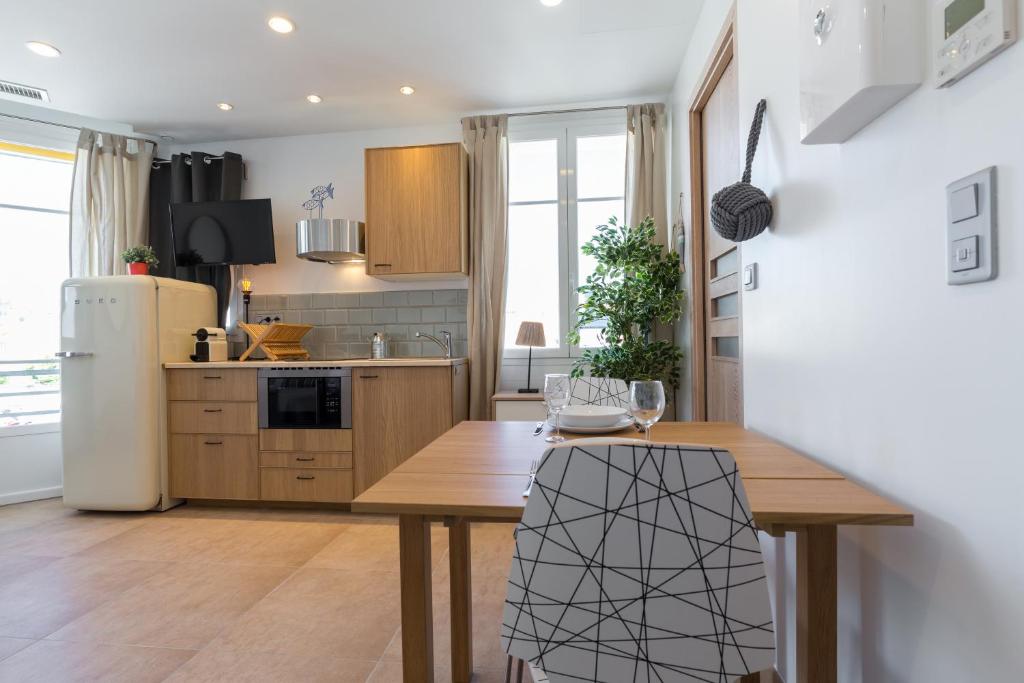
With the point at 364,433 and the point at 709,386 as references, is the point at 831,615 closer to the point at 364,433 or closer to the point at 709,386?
the point at 709,386

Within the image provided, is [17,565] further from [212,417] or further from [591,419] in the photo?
[591,419]

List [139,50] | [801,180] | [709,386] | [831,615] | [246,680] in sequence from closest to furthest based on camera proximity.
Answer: [831,615] → [801,180] → [246,680] → [709,386] → [139,50]

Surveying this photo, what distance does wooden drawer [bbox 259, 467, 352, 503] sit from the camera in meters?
3.40

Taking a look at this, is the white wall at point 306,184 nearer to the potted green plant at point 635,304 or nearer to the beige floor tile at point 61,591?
the potted green plant at point 635,304

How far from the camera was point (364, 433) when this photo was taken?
11.1 feet

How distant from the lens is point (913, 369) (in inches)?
38.1

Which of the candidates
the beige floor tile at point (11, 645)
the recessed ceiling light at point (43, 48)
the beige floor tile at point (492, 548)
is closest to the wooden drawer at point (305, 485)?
the beige floor tile at point (492, 548)

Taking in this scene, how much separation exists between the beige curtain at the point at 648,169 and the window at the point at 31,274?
4122 millimetres

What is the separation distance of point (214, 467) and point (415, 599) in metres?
2.93

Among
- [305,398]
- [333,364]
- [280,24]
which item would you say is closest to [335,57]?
[280,24]

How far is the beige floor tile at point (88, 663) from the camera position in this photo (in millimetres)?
1761

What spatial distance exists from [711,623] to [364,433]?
113 inches

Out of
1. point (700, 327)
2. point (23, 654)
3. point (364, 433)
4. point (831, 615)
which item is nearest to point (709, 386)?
point (700, 327)

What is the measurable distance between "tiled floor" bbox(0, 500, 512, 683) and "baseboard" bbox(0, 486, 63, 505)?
438 mm
